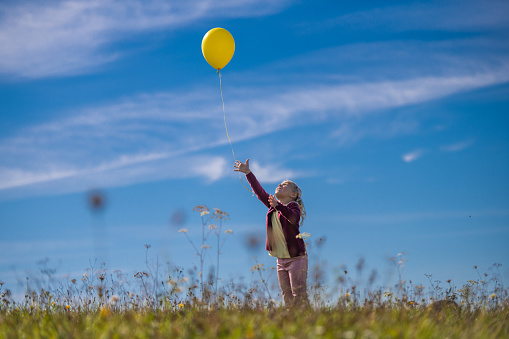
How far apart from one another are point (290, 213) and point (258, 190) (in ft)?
2.35

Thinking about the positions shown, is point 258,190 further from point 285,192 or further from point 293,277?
point 293,277

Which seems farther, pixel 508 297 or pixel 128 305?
pixel 508 297

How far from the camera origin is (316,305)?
242 inches

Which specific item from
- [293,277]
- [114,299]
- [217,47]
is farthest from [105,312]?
[217,47]

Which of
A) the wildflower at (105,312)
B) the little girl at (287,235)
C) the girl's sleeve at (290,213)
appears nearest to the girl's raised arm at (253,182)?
the little girl at (287,235)

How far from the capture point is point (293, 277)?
704 centimetres

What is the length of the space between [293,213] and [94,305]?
3.06 meters

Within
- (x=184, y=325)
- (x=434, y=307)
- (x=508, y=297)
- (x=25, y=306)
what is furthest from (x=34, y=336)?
(x=508, y=297)

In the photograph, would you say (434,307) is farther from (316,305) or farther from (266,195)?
(266,195)

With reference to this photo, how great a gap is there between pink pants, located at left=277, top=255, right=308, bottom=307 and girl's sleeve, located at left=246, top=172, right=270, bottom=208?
0.92 m

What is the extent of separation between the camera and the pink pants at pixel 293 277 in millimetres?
6855

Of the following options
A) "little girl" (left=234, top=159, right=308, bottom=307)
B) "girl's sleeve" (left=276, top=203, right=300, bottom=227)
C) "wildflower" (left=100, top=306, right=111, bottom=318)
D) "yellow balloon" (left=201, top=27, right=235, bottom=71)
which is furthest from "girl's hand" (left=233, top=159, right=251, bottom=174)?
"wildflower" (left=100, top=306, right=111, bottom=318)

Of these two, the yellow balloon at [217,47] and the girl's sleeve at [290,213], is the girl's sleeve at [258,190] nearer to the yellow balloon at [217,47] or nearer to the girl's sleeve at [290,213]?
the girl's sleeve at [290,213]

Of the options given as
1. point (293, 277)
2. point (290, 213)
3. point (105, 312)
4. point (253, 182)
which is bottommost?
point (105, 312)
